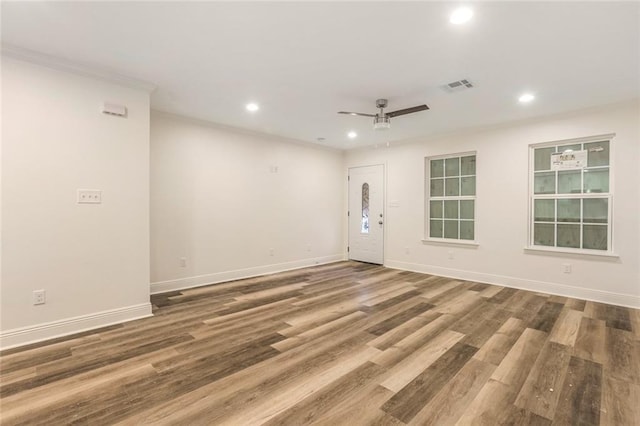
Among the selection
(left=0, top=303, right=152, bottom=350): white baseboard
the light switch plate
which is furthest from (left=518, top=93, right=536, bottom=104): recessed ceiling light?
(left=0, top=303, right=152, bottom=350): white baseboard

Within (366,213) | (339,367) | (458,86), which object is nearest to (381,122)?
(458,86)

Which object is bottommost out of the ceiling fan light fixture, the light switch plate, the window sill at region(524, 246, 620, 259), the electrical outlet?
the electrical outlet

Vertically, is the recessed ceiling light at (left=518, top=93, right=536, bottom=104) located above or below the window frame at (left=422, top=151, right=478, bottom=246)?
above

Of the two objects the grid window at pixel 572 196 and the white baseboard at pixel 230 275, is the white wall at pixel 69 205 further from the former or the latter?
the grid window at pixel 572 196

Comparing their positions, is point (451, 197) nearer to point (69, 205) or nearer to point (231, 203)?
point (231, 203)

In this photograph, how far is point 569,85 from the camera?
10.7 ft

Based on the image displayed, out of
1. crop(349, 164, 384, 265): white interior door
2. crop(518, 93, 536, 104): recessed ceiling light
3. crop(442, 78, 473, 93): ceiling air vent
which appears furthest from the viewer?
crop(349, 164, 384, 265): white interior door

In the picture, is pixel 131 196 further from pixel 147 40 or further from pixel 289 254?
pixel 289 254

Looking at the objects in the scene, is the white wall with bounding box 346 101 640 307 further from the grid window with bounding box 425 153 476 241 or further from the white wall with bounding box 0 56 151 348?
the white wall with bounding box 0 56 151 348

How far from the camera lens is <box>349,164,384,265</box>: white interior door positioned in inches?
248

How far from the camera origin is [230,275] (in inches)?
195

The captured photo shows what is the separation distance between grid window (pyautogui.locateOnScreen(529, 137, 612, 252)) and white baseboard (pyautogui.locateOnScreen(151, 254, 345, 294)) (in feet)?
12.7

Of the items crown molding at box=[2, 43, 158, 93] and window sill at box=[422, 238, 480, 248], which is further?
window sill at box=[422, 238, 480, 248]

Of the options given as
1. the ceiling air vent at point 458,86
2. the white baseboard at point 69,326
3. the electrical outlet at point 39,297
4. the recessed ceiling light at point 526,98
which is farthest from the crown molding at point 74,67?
the recessed ceiling light at point 526,98
